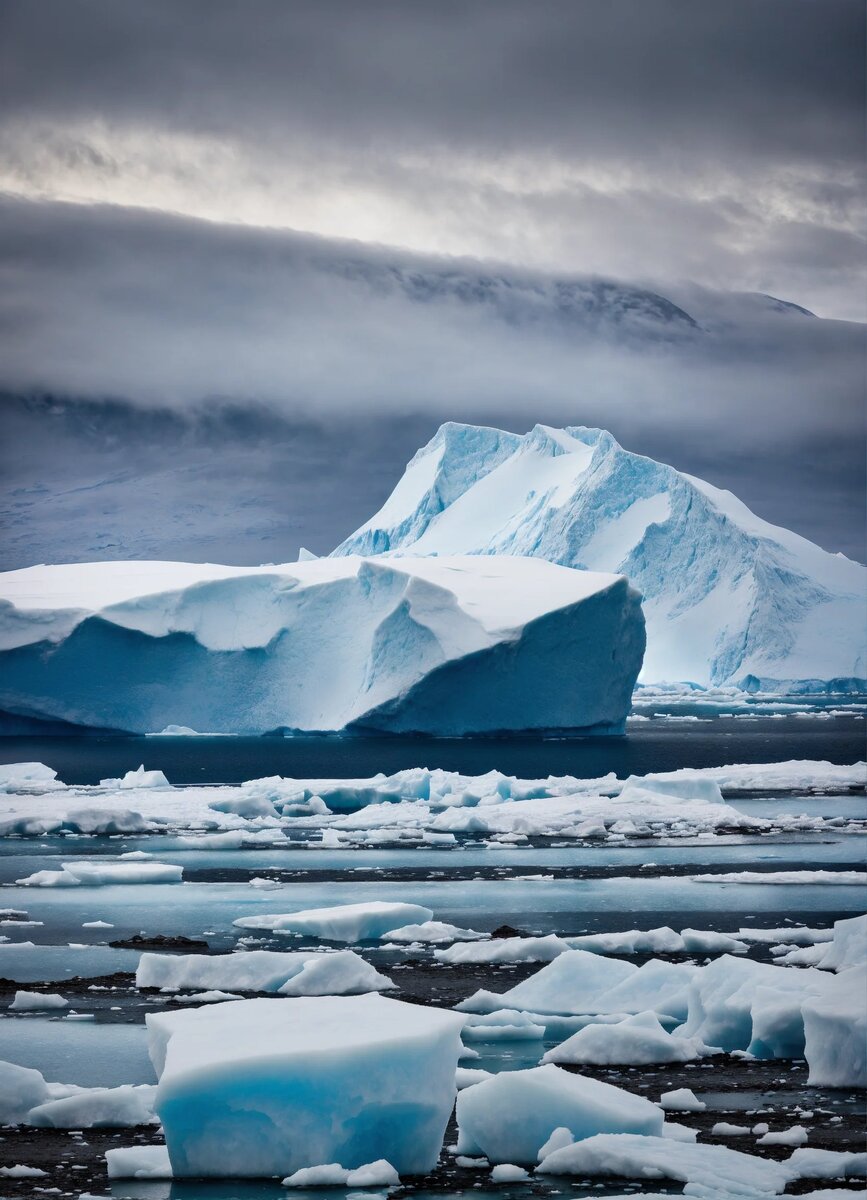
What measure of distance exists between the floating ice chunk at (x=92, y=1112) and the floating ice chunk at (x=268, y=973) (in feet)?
7.02

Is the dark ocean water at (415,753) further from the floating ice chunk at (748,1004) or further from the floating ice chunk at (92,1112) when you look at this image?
the floating ice chunk at (92,1112)

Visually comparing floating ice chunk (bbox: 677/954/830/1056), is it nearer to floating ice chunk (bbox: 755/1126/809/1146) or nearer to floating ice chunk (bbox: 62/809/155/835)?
floating ice chunk (bbox: 755/1126/809/1146)

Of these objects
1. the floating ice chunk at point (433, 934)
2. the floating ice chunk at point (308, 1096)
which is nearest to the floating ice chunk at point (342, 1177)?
the floating ice chunk at point (308, 1096)

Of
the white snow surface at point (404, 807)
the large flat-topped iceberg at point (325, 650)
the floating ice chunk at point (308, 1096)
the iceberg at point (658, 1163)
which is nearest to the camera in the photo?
the floating ice chunk at point (308, 1096)

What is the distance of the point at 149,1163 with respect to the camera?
5.17 meters

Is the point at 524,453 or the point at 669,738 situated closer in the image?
the point at 669,738

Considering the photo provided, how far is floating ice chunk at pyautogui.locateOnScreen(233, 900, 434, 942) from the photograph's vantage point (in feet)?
34.7

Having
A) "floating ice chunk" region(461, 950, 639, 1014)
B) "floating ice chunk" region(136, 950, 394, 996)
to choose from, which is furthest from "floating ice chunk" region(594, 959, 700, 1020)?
"floating ice chunk" region(136, 950, 394, 996)

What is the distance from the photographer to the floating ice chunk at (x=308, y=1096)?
492 cm

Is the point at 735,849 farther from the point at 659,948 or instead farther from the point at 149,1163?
the point at 149,1163

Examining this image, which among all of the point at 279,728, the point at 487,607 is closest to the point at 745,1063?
the point at 487,607

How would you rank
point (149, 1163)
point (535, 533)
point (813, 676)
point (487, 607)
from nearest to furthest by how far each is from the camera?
point (149, 1163), point (487, 607), point (813, 676), point (535, 533)

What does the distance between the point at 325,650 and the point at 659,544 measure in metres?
24.7

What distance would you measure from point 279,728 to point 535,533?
78.6 ft
